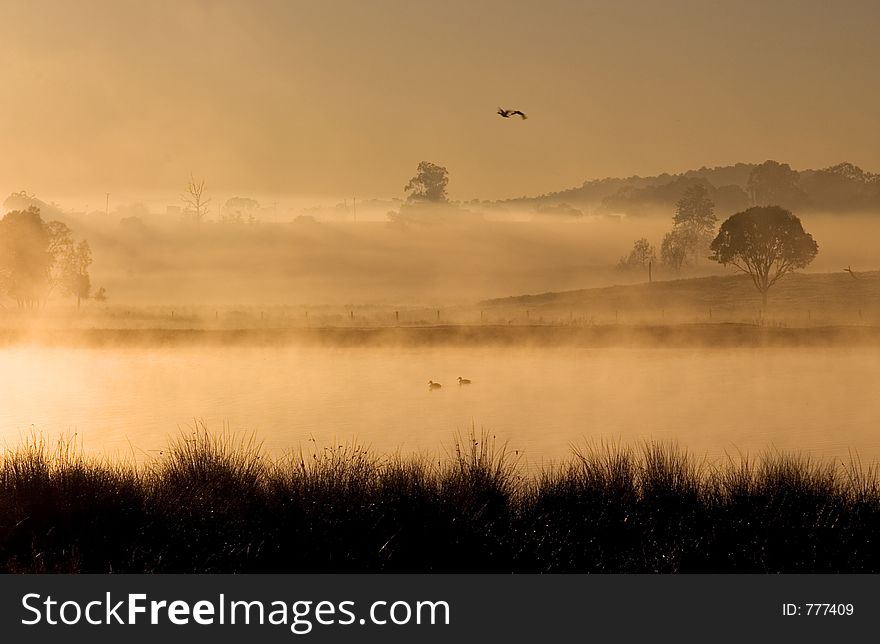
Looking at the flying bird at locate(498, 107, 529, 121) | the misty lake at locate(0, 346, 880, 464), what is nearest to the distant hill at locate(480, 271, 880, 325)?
the misty lake at locate(0, 346, 880, 464)

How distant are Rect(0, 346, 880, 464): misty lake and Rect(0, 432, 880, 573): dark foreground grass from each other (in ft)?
10.2

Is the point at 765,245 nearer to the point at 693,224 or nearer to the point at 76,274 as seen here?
the point at 693,224

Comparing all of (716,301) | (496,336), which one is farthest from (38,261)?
(716,301)

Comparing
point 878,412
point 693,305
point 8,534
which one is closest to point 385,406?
point 878,412

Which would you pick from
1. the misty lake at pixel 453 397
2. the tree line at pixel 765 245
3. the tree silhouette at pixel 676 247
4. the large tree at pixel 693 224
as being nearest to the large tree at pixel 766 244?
the tree line at pixel 765 245

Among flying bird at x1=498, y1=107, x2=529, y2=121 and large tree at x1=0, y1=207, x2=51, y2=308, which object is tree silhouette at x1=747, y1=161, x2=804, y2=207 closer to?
large tree at x1=0, y1=207, x2=51, y2=308

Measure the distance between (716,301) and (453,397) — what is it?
132 ft

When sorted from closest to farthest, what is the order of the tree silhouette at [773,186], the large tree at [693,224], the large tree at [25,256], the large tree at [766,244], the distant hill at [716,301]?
1. the distant hill at [716,301]
2. the large tree at [25,256]
3. the large tree at [766,244]
4. the large tree at [693,224]
5. the tree silhouette at [773,186]

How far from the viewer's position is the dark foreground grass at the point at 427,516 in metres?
11.7

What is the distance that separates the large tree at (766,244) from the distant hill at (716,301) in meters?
1.77

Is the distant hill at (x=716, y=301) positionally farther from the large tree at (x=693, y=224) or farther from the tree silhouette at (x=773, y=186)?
the tree silhouette at (x=773, y=186)
